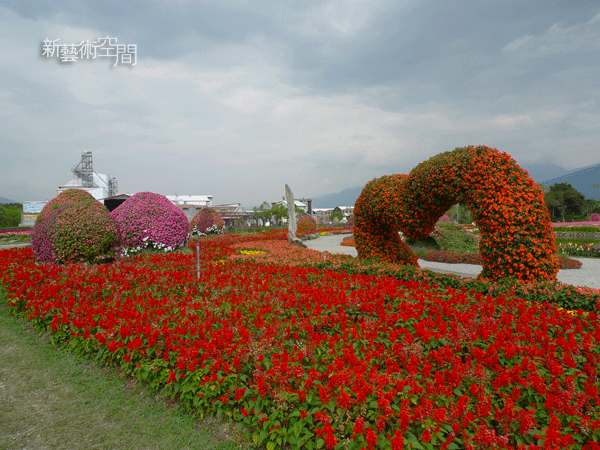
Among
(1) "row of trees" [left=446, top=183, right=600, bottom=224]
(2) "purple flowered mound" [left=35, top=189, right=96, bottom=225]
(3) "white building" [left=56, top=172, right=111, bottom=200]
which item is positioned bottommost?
(2) "purple flowered mound" [left=35, top=189, right=96, bottom=225]

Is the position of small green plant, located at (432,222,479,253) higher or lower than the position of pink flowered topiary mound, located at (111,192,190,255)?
lower

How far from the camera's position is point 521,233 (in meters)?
5.54

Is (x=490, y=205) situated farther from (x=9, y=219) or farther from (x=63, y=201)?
(x=9, y=219)

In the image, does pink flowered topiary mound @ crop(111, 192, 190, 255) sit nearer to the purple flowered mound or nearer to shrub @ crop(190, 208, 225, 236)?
the purple flowered mound

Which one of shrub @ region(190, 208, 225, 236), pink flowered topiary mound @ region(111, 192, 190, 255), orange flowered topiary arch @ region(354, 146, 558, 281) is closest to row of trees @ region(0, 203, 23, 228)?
shrub @ region(190, 208, 225, 236)

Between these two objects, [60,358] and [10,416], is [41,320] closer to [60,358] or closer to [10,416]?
[60,358]

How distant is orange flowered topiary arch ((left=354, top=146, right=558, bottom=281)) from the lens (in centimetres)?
554

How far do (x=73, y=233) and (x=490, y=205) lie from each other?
966cm

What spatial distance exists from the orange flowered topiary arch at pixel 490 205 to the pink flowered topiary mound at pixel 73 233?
7.65 meters

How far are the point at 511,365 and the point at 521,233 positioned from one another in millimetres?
3459

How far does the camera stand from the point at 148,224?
10.8 m

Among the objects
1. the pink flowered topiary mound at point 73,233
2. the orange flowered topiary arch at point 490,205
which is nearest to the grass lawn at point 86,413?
the pink flowered topiary mound at point 73,233

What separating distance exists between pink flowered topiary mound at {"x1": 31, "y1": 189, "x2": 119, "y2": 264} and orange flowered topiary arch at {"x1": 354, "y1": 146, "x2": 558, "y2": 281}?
7.65 metres

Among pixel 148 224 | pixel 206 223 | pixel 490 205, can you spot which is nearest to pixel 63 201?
pixel 148 224
